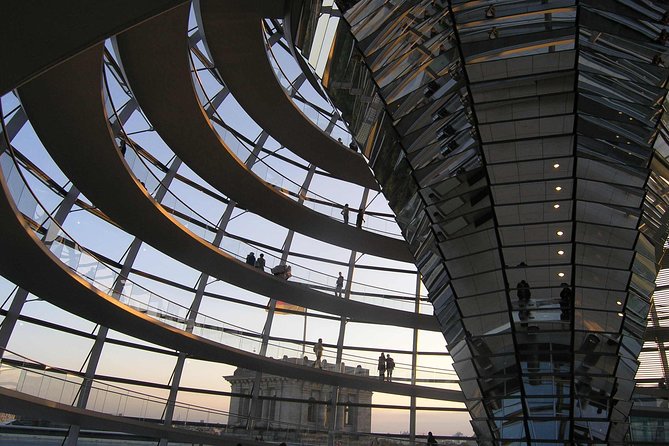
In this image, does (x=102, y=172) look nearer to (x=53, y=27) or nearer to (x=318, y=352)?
(x=53, y=27)

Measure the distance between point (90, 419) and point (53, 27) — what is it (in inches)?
629

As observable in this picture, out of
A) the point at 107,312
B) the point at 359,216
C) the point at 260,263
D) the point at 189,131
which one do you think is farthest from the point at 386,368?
the point at 189,131

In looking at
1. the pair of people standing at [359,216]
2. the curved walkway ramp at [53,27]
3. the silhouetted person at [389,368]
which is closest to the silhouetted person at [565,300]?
the curved walkway ramp at [53,27]

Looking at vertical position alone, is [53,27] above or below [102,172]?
below

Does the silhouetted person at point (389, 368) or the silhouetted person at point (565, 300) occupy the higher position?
the silhouetted person at point (389, 368)

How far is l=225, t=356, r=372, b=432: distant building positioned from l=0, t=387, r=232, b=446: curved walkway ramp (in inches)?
118

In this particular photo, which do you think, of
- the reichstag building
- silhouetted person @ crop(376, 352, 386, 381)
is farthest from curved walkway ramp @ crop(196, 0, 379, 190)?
silhouetted person @ crop(376, 352, 386, 381)

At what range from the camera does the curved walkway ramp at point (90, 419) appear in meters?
17.0

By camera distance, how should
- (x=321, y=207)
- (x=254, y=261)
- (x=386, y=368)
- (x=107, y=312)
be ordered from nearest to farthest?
(x=107, y=312), (x=254, y=261), (x=321, y=207), (x=386, y=368)

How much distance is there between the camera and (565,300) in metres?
13.7

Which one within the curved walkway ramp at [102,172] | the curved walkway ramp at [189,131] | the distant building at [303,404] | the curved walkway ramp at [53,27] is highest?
the curved walkway ramp at [189,131]

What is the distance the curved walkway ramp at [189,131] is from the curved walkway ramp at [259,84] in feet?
4.16

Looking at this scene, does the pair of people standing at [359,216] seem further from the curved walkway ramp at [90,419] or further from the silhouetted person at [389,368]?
the curved walkway ramp at [90,419]

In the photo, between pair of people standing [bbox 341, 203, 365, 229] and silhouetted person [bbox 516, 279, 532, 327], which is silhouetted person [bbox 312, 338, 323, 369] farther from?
silhouetted person [bbox 516, 279, 532, 327]
